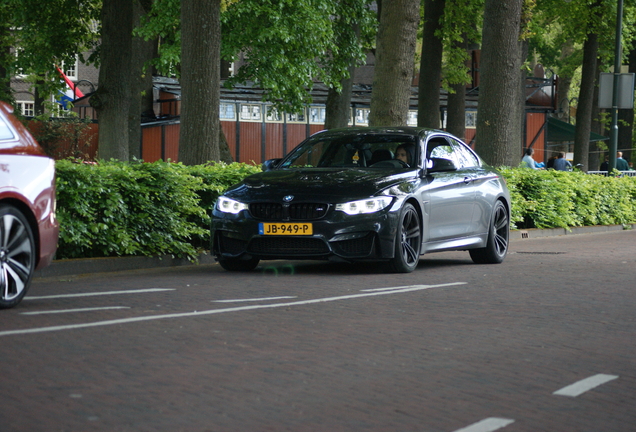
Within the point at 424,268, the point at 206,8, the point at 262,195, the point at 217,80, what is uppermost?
the point at 206,8

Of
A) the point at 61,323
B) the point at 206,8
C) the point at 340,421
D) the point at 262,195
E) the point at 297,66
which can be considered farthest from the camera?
the point at 297,66

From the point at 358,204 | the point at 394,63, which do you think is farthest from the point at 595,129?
the point at 358,204

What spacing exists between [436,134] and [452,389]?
820cm

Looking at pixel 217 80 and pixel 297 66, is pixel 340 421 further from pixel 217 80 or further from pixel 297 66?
pixel 297 66

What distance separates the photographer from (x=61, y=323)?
7.47m

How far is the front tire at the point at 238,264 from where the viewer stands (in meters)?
12.2

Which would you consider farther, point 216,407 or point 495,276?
point 495,276

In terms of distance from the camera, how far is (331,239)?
11.3 meters

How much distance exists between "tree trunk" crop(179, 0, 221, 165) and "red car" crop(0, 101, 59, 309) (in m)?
7.07

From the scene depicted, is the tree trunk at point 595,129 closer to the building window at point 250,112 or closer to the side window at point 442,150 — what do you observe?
the building window at point 250,112

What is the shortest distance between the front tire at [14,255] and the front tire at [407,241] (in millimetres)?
4440

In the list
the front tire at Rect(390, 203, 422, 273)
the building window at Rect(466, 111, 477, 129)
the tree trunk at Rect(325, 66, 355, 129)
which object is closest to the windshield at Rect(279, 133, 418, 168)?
the front tire at Rect(390, 203, 422, 273)

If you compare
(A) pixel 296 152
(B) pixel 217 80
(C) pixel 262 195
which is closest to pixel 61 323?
(C) pixel 262 195

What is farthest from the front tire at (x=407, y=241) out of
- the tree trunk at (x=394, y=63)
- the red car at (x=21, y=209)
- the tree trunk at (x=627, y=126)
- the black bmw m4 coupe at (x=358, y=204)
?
the tree trunk at (x=627, y=126)
